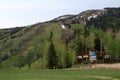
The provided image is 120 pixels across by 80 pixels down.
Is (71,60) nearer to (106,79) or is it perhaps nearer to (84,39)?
(84,39)

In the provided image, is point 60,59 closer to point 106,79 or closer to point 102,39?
point 102,39

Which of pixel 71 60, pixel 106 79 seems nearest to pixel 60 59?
pixel 71 60

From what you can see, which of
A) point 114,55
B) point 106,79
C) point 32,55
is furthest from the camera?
point 32,55

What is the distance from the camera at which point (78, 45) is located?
346 feet

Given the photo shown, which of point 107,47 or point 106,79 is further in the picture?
point 107,47

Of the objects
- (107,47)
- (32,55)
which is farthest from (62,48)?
(32,55)

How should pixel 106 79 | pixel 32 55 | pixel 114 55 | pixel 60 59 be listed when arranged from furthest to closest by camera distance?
1. pixel 32 55
2. pixel 60 59
3. pixel 114 55
4. pixel 106 79

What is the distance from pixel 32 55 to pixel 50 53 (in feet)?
→ 339

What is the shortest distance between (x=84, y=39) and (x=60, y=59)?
11244 mm

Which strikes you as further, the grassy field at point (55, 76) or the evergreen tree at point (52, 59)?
the evergreen tree at point (52, 59)

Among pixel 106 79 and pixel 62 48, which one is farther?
pixel 62 48

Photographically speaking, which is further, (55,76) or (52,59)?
(52,59)

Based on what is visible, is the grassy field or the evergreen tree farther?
the evergreen tree

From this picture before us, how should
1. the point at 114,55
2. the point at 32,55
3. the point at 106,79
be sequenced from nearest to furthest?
the point at 106,79
the point at 114,55
the point at 32,55
